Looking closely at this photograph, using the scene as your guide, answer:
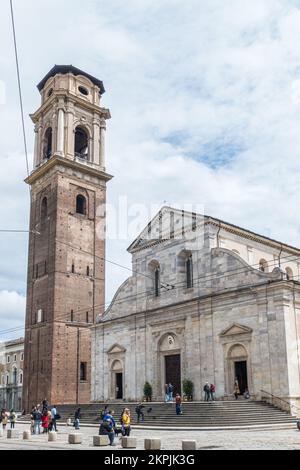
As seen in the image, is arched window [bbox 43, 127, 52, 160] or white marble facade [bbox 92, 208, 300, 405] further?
arched window [bbox 43, 127, 52, 160]

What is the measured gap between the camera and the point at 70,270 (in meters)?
46.2

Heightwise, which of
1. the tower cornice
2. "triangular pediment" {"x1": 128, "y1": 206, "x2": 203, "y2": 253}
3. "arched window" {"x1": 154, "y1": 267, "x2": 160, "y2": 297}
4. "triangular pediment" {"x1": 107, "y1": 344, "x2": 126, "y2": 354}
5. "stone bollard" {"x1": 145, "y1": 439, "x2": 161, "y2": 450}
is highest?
the tower cornice

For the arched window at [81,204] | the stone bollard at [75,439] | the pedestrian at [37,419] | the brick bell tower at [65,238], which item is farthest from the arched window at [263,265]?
the stone bollard at [75,439]

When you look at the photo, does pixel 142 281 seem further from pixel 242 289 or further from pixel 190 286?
pixel 242 289

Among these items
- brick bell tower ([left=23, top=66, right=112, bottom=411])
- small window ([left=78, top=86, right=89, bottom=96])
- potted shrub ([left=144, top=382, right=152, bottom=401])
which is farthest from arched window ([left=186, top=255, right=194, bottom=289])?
small window ([left=78, top=86, right=89, bottom=96])

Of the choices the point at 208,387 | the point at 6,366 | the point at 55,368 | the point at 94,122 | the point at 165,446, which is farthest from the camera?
the point at 6,366

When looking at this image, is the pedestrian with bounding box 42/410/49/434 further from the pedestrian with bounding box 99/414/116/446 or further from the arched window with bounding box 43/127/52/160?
the arched window with bounding box 43/127/52/160

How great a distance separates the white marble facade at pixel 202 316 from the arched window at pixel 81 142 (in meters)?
14.7

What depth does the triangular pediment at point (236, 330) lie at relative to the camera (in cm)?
3234

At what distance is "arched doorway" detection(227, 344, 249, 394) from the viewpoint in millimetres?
32375

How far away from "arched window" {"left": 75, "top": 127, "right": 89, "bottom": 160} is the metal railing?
98.7ft
